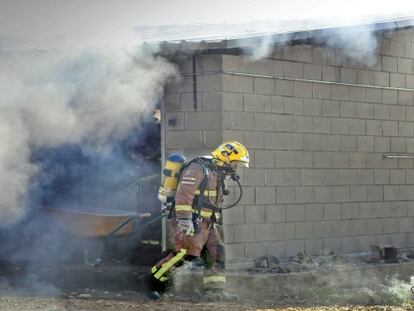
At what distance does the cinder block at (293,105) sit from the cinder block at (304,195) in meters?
1.10

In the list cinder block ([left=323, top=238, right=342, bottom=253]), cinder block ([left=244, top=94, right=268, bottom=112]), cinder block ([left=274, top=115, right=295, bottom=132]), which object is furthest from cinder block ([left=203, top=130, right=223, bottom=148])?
cinder block ([left=323, top=238, right=342, bottom=253])

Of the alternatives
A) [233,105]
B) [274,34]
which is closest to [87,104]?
[233,105]

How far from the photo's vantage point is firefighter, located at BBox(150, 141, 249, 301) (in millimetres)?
7949

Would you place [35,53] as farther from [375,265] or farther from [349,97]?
[375,265]

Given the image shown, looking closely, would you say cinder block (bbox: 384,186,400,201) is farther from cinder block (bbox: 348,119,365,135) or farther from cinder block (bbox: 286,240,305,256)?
cinder block (bbox: 286,240,305,256)

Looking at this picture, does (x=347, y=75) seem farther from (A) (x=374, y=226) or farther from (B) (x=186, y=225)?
(B) (x=186, y=225)

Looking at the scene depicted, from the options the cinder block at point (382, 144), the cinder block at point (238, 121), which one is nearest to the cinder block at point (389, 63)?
the cinder block at point (382, 144)

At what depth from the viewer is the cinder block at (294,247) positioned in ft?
32.1

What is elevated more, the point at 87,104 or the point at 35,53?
the point at 35,53

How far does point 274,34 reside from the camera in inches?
365

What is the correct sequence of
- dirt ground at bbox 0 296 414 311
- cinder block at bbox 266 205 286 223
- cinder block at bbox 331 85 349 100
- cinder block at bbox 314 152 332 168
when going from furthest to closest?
cinder block at bbox 331 85 349 100 < cinder block at bbox 314 152 332 168 < cinder block at bbox 266 205 286 223 < dirt ground at bbox 0 296 414 311

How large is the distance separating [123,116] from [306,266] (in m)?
3.23

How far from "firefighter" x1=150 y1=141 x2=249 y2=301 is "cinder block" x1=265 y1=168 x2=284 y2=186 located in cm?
126

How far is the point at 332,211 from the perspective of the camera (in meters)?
10.3
